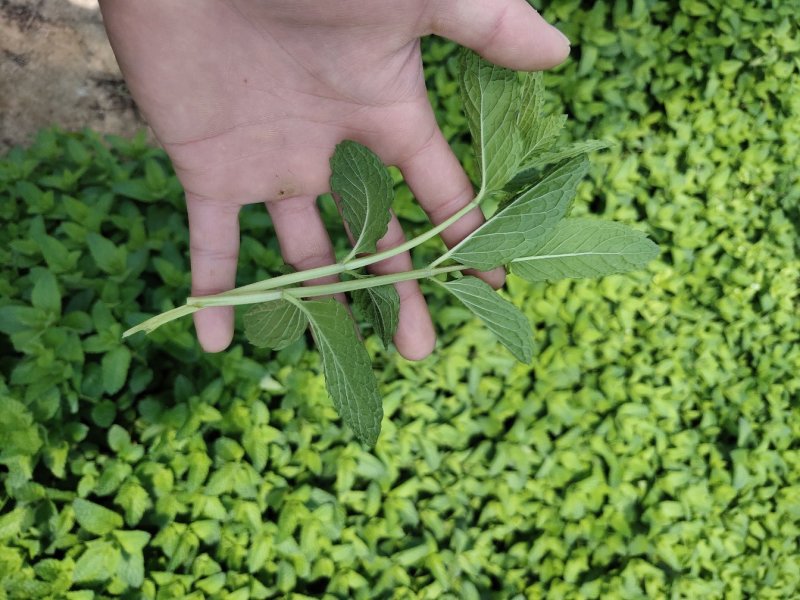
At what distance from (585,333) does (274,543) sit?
1210mm

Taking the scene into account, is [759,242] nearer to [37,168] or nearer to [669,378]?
[669,378]

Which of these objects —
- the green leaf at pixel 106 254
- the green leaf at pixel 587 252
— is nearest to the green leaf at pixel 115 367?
the green leaf at pixel 106 254

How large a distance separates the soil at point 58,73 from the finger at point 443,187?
160 centimetres

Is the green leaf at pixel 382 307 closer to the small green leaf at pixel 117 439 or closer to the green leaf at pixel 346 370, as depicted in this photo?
the green leaf at pixel 346 370

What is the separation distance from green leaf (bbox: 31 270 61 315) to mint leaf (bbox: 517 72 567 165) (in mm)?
1250

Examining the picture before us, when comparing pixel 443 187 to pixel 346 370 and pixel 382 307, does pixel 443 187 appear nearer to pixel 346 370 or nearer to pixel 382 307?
pixel 382 307

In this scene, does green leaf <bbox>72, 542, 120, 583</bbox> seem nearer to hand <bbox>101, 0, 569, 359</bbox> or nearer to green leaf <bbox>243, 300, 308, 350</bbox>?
hand <bbox>101, 0, 569, 359</bbox>

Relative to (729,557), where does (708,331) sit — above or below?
above

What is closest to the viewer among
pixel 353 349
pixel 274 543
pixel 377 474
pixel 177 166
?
pixel 353 349

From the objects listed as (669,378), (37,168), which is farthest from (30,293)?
(669,378)

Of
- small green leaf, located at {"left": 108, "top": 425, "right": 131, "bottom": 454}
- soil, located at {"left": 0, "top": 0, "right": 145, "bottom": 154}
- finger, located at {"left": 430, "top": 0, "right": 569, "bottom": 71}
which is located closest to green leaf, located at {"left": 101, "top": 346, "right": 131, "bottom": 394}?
small green leaf, located at {"left": 108, "top": 425, "right": 131, "bottom": 454}

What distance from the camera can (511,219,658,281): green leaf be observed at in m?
1.63

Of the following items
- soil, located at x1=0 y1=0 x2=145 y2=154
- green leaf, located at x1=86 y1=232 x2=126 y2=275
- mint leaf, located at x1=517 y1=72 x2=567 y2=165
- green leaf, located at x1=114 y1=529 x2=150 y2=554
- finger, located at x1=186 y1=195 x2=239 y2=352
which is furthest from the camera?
soil, located at x1=0 y1=0 x2=145 y2=154

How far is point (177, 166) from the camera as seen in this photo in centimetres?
178
